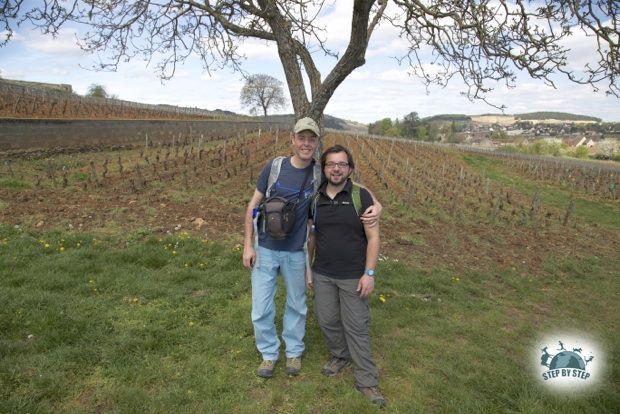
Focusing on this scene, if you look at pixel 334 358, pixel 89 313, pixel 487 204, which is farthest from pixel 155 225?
pixel 487 204

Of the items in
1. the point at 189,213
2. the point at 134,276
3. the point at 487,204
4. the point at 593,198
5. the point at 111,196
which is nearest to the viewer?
the point at 134,276

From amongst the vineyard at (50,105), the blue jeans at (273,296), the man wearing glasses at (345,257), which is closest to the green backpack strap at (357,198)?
the man wearing glasses at (345,257)

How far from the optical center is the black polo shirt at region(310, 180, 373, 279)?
10.4 feet

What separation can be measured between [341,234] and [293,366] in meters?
1.24

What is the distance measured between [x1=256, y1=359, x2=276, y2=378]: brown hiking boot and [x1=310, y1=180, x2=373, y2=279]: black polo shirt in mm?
943

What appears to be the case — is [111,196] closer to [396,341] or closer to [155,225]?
[155,225]

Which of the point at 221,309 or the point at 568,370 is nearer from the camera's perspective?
the point at 568,370

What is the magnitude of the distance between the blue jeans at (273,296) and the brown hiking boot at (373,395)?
2.12 ft

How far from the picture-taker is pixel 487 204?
14.6m

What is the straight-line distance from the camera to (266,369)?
344 centimetres

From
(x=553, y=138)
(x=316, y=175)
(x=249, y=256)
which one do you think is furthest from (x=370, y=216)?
(x=553, y=138)

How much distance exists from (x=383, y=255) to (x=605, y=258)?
565 cm

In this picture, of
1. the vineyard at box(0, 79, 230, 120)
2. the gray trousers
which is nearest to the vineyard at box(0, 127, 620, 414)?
the gray trousers

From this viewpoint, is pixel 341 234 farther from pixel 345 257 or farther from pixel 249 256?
pixel 249 256
